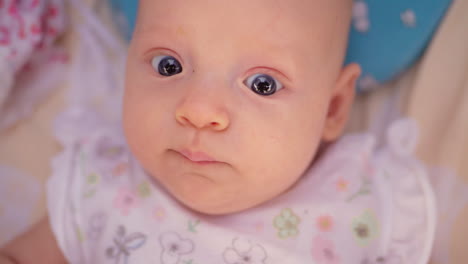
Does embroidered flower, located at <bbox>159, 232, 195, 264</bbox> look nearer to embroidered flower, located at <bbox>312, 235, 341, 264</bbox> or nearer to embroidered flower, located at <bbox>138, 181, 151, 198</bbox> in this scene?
embroidered flower, located at <bbox>138, 181, 151, 198</bbox>

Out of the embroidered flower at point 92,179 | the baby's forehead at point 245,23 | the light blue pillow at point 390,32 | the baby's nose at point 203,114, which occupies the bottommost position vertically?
the embroidered flower at point 92,179

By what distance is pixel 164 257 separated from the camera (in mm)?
1046

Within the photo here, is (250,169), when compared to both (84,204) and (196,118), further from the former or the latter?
(84,204)

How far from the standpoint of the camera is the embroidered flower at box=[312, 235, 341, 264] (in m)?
1.06

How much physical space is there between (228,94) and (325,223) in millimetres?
368

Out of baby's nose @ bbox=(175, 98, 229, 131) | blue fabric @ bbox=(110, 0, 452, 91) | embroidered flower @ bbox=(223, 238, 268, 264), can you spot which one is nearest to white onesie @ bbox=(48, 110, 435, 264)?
embroidered flower @ bbox=(223, 238, 268, 264)

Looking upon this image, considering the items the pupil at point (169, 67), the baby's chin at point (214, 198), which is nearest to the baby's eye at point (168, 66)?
the pupil at point (169, 67)

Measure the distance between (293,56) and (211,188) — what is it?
0.91ft

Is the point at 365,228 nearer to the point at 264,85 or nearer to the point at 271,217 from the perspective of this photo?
the point at 271,217

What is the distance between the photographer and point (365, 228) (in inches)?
43.8

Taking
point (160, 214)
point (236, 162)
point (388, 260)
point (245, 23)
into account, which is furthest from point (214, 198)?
point (388, 260)

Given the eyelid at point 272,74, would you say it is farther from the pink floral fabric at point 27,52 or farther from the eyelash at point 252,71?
the pink floral fabric at point 27,52

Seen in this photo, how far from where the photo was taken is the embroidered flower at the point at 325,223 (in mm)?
1097

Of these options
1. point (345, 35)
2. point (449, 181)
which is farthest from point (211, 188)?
point (449, 181)
